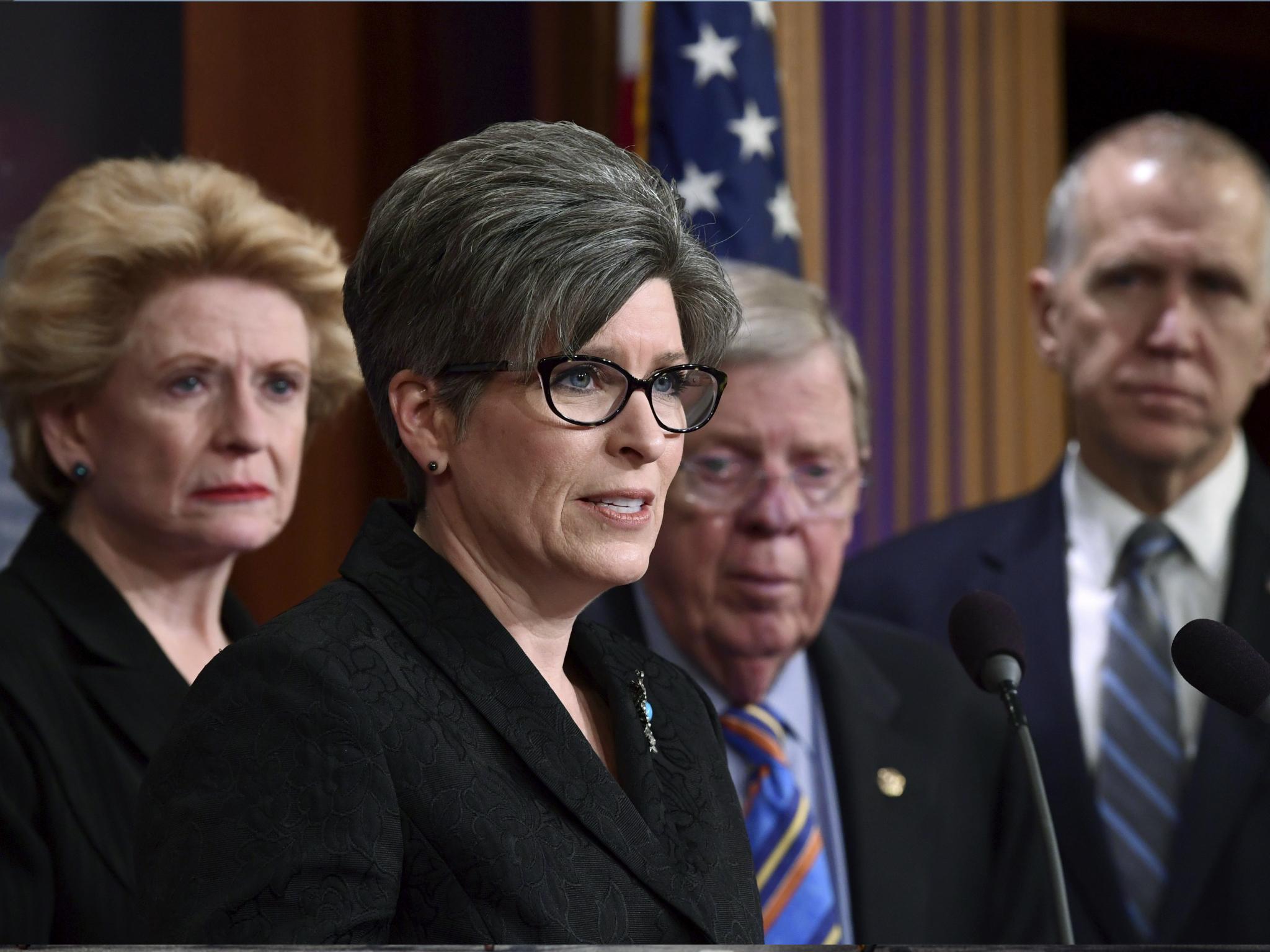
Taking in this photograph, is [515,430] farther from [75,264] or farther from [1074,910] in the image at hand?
[1074,910]

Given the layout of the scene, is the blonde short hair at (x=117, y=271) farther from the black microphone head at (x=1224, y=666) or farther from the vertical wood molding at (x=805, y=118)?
the vertical wood molding at (x=805, y=118)

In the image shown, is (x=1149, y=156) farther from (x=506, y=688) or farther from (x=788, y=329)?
(x=506, y=688)

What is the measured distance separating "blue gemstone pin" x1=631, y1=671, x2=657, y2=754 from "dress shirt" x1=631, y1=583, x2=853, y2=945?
84cm

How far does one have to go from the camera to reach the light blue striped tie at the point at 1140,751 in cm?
257

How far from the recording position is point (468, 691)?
1.21m

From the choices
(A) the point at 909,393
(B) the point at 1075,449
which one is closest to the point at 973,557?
(B) the point at 1075,449

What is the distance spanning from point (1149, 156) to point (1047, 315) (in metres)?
0.36

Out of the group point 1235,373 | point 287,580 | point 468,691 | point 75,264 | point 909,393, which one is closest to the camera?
point 468,691

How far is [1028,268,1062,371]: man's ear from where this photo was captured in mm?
3061

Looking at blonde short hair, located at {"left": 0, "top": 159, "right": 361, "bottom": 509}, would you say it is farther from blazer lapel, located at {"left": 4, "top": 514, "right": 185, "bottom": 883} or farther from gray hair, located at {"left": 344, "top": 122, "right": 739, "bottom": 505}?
gray hair, located at {"left": 344, "top": 122, "right": 739, "bottom": 505}

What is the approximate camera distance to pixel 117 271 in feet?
6.56

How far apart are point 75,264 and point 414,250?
0.96m

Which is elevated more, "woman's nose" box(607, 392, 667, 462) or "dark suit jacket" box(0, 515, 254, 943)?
"woman's nose" box(607, 392, 667, 462)

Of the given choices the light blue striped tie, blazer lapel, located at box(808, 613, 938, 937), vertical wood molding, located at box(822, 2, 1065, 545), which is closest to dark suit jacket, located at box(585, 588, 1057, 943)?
blazer lapel, located at box(808, 613, 938, 937)
